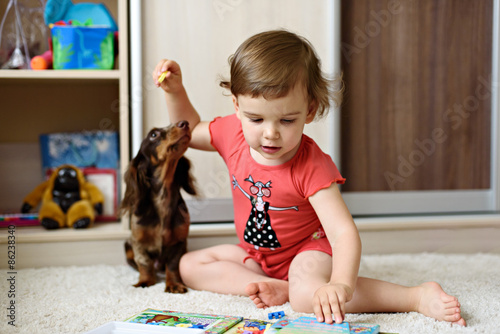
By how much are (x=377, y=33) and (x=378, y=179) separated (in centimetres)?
46

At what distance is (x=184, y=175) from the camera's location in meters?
1.10

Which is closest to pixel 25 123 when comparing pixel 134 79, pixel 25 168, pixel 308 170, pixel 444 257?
pixel 25 168

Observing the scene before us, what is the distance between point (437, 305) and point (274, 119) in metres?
0.41

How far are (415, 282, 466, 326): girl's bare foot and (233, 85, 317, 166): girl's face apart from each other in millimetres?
341

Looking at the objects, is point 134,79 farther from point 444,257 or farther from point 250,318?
point 444,257

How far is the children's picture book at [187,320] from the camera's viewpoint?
0.74 m

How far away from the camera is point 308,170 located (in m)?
0.92

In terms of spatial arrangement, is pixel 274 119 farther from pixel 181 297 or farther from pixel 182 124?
pixel 181 297

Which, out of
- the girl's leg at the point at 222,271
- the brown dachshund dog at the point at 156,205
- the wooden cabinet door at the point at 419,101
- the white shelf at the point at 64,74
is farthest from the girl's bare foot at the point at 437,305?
the white shelf at the point at 64,74

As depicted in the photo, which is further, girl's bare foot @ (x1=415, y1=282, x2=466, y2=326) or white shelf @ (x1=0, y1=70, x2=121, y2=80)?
white shelf @ (x1=0, y1=70, x2=121, y2=80)

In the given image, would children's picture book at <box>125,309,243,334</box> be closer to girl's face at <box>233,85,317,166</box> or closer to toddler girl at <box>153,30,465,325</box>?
toddler girl at <box>153,30,465,325</box>

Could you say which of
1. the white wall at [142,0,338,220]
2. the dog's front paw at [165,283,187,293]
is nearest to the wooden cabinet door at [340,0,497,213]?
the white wall at [142,0,338,220]

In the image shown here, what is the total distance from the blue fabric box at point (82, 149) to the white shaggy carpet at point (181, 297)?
0.36 metres

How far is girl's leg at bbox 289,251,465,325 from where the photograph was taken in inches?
31.9
